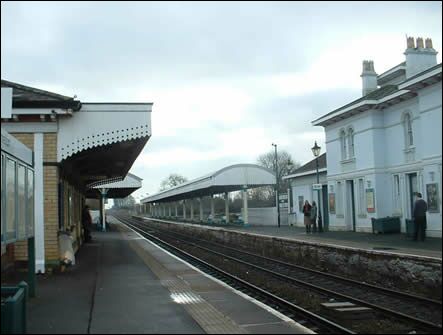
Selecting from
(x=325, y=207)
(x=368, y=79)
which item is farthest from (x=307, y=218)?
(x=368, y=79)

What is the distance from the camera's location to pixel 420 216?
11.6 m

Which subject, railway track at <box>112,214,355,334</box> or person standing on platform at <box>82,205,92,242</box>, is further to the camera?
person standing on platform at <box>82,205,92,242</box>

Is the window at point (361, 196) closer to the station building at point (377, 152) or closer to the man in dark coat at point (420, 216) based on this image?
the station building at point (377, 152)

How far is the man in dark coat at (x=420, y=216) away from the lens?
11.5 meters

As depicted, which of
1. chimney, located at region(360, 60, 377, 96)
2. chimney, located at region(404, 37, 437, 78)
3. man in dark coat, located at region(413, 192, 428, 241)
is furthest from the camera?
chimney, located at region(360, 60, 377, 96)

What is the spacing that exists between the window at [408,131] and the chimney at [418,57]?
3.90 metres

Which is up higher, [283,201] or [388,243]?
[283,201]

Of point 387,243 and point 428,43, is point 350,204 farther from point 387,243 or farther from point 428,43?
point 387,243

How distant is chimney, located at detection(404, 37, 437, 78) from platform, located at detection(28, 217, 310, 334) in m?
14.6

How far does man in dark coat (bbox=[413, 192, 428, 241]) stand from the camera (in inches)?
453

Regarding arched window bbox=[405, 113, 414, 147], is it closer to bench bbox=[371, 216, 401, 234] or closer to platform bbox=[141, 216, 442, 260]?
bench bbox=[371, 216, 401, 234]

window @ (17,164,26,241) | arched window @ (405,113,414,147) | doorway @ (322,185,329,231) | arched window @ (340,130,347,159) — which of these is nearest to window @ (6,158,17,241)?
window @ (17,164,26,241)

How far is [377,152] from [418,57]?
4564mm

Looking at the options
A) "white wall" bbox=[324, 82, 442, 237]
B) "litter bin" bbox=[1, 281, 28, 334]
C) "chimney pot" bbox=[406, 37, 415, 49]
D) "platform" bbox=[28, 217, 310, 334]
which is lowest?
"platform" bbox=[28, 217, 310, 334]
